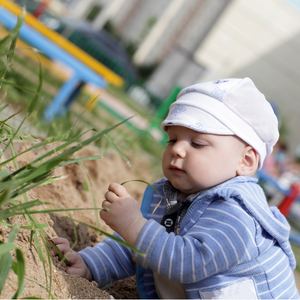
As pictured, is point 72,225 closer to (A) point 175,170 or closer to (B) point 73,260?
(B) point 73,260

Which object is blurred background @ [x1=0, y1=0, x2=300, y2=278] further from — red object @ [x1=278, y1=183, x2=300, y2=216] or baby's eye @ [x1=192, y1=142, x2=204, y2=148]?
baby's eye @ [x1=192, y1=142, x2=204, y2=148]

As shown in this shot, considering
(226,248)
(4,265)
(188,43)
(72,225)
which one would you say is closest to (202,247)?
(226,248)

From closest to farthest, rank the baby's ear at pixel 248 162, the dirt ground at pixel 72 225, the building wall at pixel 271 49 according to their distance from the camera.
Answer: the dirt ground at pixel 72 225 → the baby's ear at pixel 248 162 → the building wall at pixel 271 49

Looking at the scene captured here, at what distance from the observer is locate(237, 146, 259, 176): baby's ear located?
1.33m

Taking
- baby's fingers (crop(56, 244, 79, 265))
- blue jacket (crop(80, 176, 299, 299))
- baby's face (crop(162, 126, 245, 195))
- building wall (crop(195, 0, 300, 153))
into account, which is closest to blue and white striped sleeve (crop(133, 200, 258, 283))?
blue jacket (crop(80, 176, 299, 299))

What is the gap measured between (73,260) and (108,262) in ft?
0.62

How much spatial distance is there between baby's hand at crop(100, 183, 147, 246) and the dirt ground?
10 cm

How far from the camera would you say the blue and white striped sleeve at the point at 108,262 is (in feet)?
4.42

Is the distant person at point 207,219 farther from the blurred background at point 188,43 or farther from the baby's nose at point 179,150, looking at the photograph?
the blurred background at point 188,43

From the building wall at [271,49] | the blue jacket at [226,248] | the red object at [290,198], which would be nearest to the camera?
the blue jacket at [226,248]

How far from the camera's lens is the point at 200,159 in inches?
48.7

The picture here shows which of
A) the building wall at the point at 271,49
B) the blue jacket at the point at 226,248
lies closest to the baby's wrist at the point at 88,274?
the blue jacket at the point at 226,248

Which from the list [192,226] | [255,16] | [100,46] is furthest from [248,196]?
[255,16]

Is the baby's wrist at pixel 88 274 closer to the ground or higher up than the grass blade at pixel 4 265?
closer to the ground
